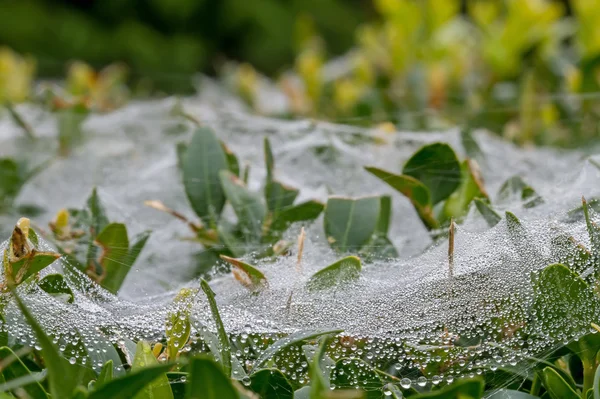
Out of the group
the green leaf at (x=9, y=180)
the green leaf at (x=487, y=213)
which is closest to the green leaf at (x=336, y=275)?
the green leaf at (x=487, y=213)

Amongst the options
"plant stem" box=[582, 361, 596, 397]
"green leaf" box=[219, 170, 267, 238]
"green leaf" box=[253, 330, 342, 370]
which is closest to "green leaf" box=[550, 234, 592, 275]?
"plant stem" box=[582, 361, 596, 397]

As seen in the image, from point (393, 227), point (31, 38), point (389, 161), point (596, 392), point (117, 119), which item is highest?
point (31, 38)

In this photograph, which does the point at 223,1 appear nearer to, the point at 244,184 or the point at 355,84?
the point at 355,84

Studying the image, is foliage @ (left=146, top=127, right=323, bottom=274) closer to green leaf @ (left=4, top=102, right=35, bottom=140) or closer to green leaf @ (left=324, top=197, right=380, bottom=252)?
green leaf @ (left=324, top=197, right=380, bottom=252)

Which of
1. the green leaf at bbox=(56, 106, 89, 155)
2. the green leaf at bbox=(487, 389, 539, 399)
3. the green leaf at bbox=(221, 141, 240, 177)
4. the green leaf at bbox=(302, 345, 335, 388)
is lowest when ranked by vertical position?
the green leaf at bbox=(487, 389, 539, 399)

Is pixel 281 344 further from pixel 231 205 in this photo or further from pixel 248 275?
pixel 231 205

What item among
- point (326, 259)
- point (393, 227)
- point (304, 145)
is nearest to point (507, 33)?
point (304, 145)

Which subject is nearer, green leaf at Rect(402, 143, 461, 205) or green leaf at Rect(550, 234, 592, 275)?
green leaf at Rect(550, 234, 592, 275)
